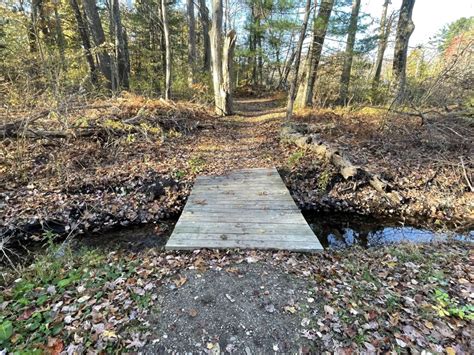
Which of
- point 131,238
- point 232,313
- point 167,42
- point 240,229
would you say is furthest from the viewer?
point 167,42

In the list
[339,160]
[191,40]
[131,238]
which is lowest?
[131,238]

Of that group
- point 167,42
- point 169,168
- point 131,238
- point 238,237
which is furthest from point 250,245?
point 167,42

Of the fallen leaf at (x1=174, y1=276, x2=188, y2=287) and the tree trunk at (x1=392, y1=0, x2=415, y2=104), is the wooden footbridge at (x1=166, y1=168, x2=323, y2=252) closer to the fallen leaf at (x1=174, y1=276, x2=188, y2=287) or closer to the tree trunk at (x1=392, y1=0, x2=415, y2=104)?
the fallen leaf at (x1=174, y1=276, x2=188, y2=287)

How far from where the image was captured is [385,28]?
36.5 ft

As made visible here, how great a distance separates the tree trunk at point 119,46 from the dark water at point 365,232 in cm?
1008

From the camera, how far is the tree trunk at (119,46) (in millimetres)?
10680

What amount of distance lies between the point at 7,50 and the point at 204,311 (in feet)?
33.1

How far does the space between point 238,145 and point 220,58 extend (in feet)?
15.4

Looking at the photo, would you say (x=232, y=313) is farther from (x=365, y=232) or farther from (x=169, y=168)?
(x=169, y=168)

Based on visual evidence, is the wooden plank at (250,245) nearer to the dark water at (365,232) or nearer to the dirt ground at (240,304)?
the dirt ground at (240,304)

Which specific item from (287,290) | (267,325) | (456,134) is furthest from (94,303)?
(456,134)

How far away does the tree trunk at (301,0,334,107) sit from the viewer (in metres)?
9.42

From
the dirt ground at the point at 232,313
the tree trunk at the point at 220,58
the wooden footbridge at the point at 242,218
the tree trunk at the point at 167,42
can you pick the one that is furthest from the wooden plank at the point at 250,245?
the tree trunk at the point at 220,58

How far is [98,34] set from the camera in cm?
1026
